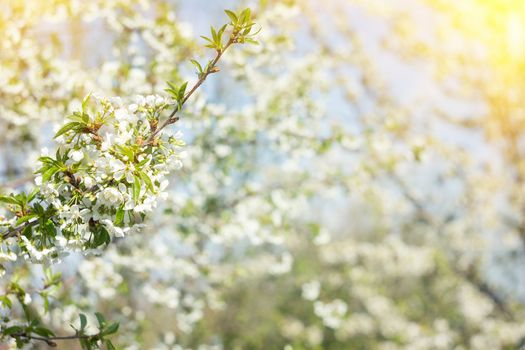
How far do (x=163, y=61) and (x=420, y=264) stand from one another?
11.9m

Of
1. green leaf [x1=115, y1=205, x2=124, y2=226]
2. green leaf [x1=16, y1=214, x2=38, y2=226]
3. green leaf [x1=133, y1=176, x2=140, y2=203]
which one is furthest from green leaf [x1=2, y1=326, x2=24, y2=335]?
green leaf [x1=133, y1=176, x2=140, y2=203]

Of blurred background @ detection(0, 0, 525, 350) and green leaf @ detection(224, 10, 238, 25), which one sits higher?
blurred background @ detection(0, 0, 525, 350)

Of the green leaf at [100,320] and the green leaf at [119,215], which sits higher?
the green leaf at [119,215]

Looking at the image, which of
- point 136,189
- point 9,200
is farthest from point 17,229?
point 136,189

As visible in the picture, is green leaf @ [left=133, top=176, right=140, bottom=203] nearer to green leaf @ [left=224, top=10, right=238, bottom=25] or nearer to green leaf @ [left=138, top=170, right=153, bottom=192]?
green leaf @ [left=138, top=170, right=153, bottom=192]

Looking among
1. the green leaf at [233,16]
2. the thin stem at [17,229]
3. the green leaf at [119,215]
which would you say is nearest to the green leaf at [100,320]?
the thin stem at [17,229]

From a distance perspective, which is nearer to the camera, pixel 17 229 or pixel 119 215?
pixel 119 215

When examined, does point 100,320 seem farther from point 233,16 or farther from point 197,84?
point 233,16

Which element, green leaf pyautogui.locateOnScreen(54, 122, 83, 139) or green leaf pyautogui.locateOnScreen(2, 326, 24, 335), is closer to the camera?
green leaf pyautogui.locateOnScreen(54, 122, 83, 139)

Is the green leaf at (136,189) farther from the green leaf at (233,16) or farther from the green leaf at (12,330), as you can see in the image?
the green leaf at (12,330)

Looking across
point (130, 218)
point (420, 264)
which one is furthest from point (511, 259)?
point (130, 218)

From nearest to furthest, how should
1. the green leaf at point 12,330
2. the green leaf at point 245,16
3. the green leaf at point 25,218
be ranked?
1. the green leaf at point 25,218
2. the green leaf at point 245,16
3. the green leaf at point 12,330

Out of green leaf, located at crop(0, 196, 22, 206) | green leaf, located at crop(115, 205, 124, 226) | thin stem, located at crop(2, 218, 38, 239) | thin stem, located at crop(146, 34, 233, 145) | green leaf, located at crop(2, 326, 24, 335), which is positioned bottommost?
green leaf, located at crop(2, 326, 24, 335)

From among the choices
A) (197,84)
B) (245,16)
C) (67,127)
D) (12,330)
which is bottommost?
(12,330)
